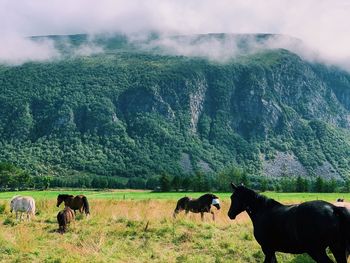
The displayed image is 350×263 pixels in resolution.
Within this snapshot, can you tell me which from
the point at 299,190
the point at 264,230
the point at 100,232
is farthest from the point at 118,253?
the point at 299,190

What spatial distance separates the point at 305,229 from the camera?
11219 millimetres

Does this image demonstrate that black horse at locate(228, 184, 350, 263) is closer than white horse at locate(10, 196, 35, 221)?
Yes

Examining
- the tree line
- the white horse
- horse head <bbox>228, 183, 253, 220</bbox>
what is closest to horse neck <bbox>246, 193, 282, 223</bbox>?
horse head <bbox>228, 183, 253, 220</bbox>

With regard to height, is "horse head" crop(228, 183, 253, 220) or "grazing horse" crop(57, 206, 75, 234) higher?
"horse head" crop(228, 183, 253, 220)

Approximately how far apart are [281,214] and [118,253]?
616cm

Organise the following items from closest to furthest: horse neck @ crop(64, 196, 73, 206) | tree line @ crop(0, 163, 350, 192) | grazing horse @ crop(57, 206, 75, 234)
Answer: grazing horse @ crop(57, 206, 75, 234)
horse neck @ crop(64, 196, 73, 206)
tree line @ crop(0, 163, 350, 192)

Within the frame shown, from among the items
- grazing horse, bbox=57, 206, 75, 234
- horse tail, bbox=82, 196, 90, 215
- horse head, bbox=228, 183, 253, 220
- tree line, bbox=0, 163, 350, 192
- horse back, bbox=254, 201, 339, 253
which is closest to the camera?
horse back, bbox=254, 201, 339, 253

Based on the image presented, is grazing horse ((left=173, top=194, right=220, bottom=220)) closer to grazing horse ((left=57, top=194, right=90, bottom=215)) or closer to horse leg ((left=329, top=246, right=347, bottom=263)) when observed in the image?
grazing horse ((left=57, top=194, right=90, bottom=215))

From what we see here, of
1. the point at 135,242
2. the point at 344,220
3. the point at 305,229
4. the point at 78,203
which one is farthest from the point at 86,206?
the point at 344,220

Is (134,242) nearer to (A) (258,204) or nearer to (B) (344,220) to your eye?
(A) (258,204)

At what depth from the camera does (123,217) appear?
23.3 meters

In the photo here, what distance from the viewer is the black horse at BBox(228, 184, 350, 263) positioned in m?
11.0

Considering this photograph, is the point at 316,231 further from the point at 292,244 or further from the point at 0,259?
the point at 0,259

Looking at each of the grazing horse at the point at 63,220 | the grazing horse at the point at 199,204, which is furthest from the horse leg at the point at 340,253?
the grazing horse at the point at 199,204
